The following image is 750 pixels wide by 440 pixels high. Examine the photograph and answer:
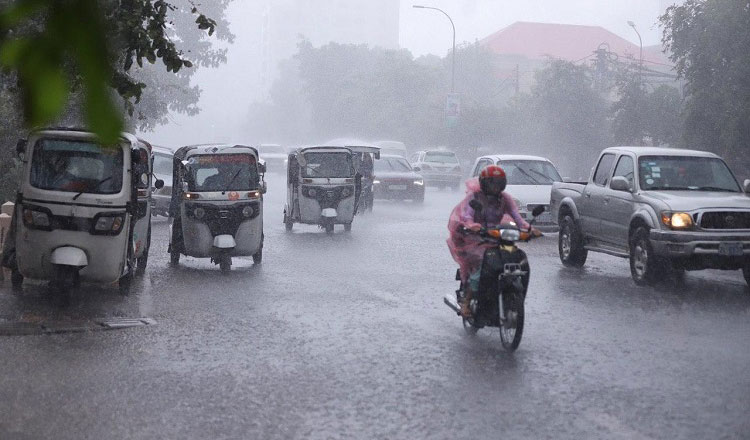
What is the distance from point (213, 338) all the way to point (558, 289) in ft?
18.4

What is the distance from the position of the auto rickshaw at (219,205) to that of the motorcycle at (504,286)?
22.3 ft

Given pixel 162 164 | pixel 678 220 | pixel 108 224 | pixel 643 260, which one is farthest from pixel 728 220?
pixel 162 164

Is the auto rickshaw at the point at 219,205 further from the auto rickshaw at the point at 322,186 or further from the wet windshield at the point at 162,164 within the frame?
the wet windshield at the point at 162,164

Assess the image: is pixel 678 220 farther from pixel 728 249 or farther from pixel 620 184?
pixel 620 184

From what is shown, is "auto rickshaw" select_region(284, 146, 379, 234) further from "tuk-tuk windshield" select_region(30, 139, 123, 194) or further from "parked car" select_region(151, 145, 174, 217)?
"tuk-tuk windshield" select_region(30, 139, 123, 194)

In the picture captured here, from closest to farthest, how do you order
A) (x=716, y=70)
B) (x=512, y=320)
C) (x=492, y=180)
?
(x=512, y=320) → (x=492, y=180) → (x=716, y=70)

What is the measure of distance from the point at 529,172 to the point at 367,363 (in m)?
16.2

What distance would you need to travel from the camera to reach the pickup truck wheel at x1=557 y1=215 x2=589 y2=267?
→ 16.6m

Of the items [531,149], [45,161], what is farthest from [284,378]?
[531,149]

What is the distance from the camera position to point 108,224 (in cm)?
1177

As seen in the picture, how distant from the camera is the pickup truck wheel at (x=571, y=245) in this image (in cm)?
1664

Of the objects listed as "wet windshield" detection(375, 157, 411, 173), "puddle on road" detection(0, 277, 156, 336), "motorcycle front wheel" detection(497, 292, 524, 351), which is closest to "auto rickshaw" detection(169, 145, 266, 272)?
"puddle on road" detection(0, 277, 156, 336)

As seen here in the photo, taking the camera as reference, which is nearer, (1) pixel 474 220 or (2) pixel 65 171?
(1) pixel 474 220

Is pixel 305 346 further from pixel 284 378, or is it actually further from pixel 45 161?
pixel 45 161
